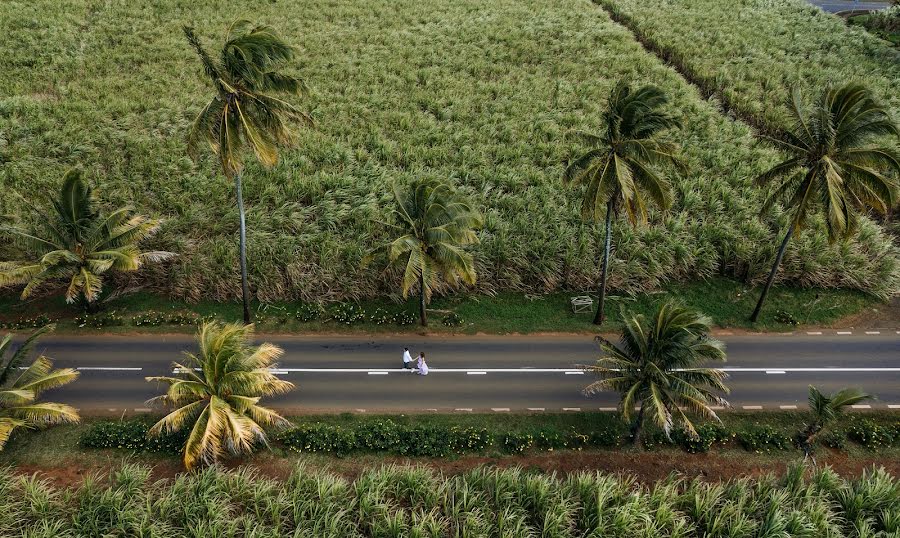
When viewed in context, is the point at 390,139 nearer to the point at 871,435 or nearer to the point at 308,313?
the point at 308,313

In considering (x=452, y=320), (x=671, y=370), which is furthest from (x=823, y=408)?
(x=452, y=320)

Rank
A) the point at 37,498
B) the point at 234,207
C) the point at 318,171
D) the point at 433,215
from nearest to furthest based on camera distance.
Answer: the point at 37,498 → the point at 433,215 → the point at 234,207 → the point at 318,171

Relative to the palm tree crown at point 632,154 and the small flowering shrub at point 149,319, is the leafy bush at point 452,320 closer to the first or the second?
the palm tree crown at point 632,154

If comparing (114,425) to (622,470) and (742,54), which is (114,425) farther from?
(742,54)

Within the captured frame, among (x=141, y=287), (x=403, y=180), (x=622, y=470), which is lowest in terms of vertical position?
(x=622, y=470)

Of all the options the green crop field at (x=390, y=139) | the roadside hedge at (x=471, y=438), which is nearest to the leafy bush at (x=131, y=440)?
the roadside hedge at (x=471, y=438)

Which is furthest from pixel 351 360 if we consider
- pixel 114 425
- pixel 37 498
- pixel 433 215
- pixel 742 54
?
pixel 742 54

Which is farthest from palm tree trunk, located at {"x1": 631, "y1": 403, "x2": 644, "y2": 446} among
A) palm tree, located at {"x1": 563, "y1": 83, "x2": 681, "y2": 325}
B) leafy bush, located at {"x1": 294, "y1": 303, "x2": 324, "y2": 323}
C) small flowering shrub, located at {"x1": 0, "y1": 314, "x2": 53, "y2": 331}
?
small flowering shrub, located at {"x1": 0, "y1": 314, "x2": 53, "y2": 331}

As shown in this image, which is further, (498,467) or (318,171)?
(318,171)
